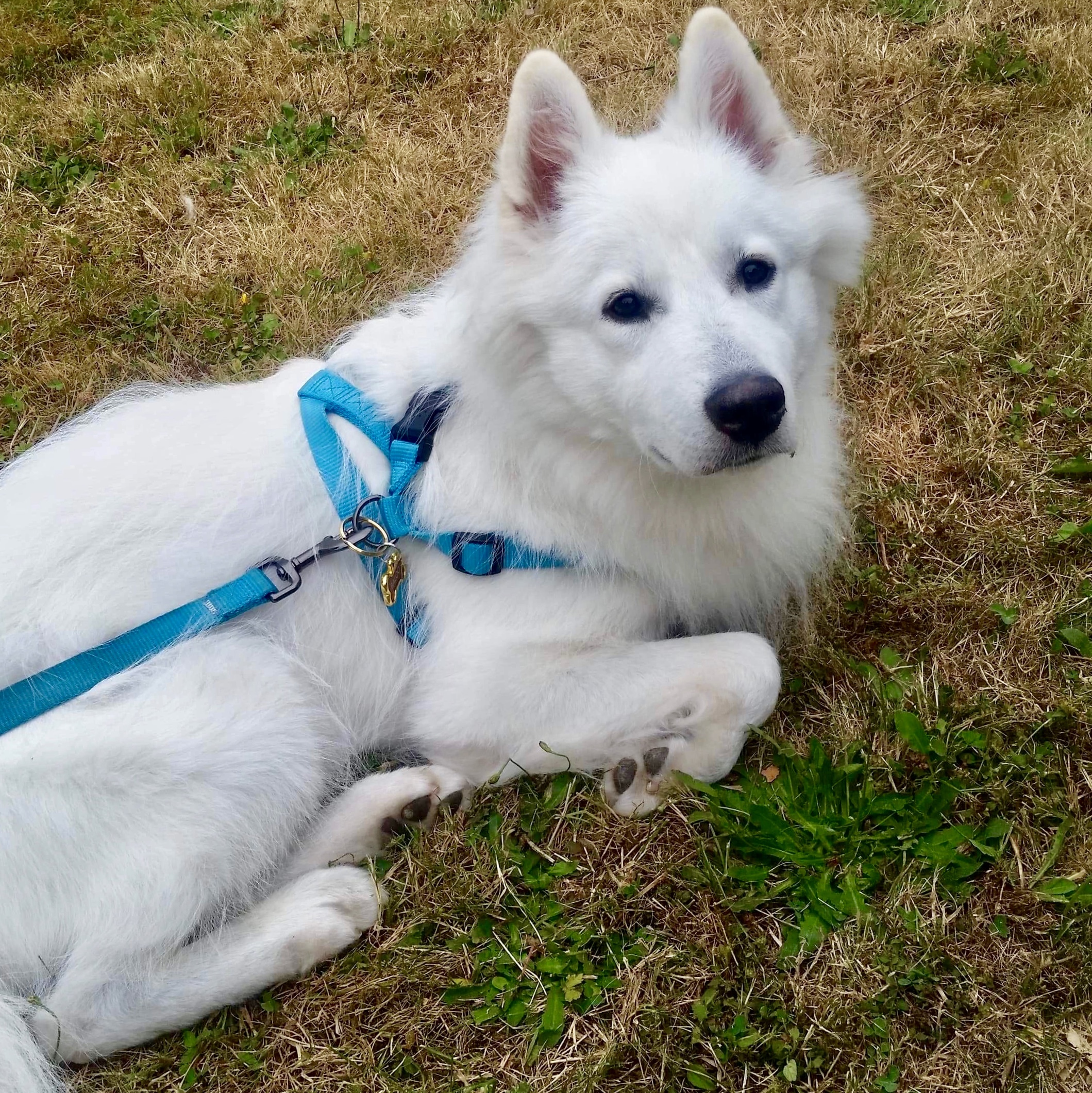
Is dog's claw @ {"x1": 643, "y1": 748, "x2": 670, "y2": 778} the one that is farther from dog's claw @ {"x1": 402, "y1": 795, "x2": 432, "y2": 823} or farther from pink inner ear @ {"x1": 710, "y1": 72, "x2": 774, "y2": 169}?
pink inner ear @ {"x1": 710, "y1": 72, "x2": 774, "y2": 169}

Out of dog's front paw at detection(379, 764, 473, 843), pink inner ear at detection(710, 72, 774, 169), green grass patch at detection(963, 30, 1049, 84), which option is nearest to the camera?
pink inner ear at detection(710, 72, 774, 169)

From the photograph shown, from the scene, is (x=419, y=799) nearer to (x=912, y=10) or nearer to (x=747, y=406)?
(x=747, y=406)

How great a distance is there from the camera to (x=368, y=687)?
113 inches

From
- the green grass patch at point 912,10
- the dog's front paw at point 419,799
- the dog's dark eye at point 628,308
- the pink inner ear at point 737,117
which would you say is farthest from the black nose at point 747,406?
the green grass patch at point 912,10

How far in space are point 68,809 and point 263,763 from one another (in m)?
0.49

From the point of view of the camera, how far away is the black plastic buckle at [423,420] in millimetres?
2711

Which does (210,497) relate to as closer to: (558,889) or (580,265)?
(580,265)

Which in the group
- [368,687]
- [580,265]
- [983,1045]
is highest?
[580,265]

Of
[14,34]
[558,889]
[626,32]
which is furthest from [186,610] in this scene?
[14,34]

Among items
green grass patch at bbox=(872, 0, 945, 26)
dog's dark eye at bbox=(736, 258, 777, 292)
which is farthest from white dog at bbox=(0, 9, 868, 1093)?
green grass patch at bbox=(872, 0, 945, 26)

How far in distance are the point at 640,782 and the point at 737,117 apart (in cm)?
194

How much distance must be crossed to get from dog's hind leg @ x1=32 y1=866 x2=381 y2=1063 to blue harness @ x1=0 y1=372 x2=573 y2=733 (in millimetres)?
716

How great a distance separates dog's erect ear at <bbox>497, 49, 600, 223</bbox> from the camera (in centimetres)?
241

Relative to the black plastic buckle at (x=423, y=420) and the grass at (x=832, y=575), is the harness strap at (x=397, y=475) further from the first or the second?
the grass at (x=832, y=575)
